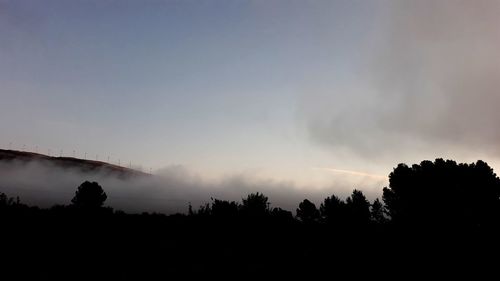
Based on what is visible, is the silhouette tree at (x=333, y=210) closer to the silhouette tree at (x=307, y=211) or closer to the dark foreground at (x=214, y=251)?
the silhouette tree at (x=307, y=211)

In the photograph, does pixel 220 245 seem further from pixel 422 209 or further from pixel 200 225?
pixel 422 209

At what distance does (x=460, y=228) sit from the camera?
46.0m

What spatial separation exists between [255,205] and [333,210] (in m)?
28.1

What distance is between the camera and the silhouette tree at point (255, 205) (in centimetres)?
6022

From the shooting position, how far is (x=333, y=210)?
83.8m

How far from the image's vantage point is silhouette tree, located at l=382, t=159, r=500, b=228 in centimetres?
4891

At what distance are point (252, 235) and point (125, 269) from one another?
20.3 m

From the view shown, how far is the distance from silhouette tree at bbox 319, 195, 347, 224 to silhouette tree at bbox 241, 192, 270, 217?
19.1 meters

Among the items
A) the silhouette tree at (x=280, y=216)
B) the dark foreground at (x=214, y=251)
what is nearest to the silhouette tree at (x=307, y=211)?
the silhouette tree at (x=280, y=216)

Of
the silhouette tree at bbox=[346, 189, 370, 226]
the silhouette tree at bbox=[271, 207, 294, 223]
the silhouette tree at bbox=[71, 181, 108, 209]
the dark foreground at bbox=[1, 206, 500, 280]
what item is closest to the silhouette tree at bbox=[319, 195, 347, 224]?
the silhouette tree at bbox=[346, 189, 370, 226]

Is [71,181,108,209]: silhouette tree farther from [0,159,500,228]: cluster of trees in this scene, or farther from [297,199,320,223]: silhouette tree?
[297,199,320,223]: silhouette tree

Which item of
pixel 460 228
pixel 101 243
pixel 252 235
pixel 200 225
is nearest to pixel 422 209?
pixel 460 228

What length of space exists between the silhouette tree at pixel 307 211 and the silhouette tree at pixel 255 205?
92.9 feet

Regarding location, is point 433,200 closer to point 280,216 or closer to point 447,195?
point 447,195
